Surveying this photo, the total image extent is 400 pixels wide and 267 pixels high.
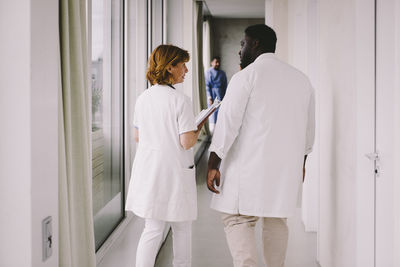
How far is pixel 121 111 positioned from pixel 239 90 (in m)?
1.82

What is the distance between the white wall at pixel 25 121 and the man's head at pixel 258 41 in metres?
1.29

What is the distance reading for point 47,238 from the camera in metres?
1.32

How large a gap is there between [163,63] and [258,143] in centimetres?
69

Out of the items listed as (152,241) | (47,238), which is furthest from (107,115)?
(47,238)

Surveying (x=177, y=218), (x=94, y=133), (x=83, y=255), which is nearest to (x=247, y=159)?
(x=177, y=218)

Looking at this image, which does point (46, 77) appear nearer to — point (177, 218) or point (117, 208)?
point (177, 218)

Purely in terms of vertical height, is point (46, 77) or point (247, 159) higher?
point (46, 77)

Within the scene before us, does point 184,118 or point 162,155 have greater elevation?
point 184,118

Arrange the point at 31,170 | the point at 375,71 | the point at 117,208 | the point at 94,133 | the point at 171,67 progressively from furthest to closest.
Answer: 1. the point at 117,208
2. the point at 94,133
3. the point at 171,67
4. the point at 375,71
5. the point at 31,170

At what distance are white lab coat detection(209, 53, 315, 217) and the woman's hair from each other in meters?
0.38

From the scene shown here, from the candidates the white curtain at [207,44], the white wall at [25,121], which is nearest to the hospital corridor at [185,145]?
the white wall at [25,121]

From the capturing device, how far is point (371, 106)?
2115 mm

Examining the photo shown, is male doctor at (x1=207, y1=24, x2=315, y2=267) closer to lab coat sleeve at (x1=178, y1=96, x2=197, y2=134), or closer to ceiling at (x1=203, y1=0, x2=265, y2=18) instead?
lab coat sleeve at (x1=178, y1=96, x2=197, y2=134)

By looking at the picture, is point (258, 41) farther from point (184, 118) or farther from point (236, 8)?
point (236, 8)
